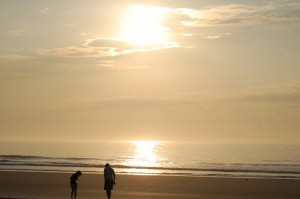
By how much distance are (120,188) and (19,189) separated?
6277 mm

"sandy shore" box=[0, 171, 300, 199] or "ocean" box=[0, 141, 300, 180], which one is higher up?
"ocean" box=[0, 141, 300, 180]

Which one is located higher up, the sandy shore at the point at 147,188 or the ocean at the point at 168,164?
the ocean at the point at 168,164

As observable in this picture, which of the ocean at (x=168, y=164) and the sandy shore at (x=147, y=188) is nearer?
the sandy shore at (x=147, y=188)

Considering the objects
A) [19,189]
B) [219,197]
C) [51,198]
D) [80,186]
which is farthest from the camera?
[80,186]

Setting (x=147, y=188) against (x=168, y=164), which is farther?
(x=168, y=164)

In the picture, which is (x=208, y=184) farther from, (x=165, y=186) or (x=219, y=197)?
(x=219, y=197)

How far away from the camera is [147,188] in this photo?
33031 mm

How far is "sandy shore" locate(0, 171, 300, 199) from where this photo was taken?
1139 inches

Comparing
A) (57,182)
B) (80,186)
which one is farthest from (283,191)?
(57,182)

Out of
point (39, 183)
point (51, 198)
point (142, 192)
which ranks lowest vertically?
point (51, 198)

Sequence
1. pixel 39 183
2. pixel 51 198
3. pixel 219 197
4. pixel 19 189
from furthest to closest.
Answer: pixel 39 183, pixel 19 189, pixel 219 197, pixel 51 198

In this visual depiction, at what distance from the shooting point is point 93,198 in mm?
26734

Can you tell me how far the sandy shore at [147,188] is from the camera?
2894cm

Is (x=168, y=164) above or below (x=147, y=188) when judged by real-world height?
above
